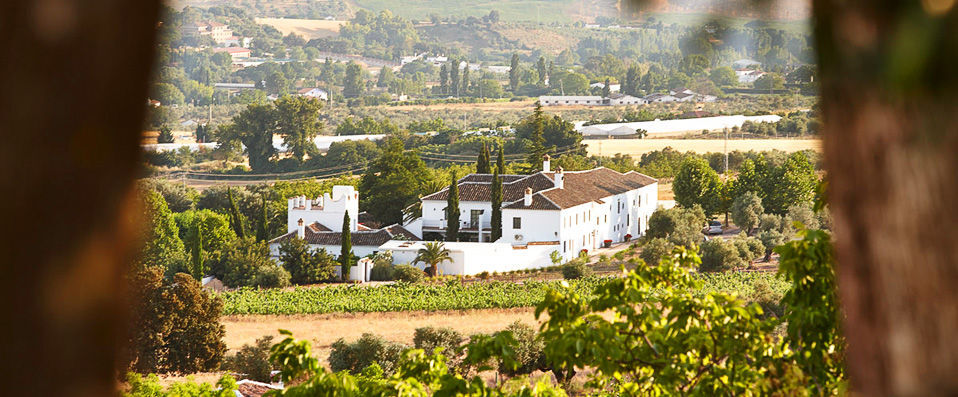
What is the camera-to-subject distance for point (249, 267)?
3297cm

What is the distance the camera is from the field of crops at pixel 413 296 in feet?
86.5

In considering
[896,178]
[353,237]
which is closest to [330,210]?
[353,237]

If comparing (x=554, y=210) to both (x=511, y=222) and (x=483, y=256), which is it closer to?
(x=511, y=222)

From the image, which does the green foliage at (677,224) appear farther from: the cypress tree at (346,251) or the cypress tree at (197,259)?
the cypress tree at (197,259)

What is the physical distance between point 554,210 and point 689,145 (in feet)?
95.7

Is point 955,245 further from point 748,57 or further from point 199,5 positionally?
point 199,5

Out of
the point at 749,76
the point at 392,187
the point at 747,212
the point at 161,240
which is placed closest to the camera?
the point at 161,240

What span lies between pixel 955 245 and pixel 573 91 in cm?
9547

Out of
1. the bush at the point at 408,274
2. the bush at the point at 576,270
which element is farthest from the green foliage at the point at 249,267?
the bush at the point at 576,270

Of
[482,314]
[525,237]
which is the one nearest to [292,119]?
[525,237]

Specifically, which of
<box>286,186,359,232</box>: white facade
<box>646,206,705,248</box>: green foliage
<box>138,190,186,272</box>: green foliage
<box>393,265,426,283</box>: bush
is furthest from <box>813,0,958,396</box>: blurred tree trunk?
<box>646,206,705,248</box>: green foliage

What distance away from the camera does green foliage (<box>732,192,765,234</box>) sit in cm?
3769

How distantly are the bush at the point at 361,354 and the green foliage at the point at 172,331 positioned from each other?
2292 mm

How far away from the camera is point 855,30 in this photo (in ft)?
3.62
